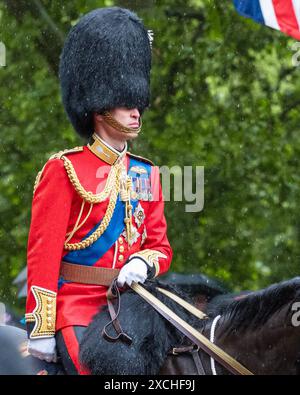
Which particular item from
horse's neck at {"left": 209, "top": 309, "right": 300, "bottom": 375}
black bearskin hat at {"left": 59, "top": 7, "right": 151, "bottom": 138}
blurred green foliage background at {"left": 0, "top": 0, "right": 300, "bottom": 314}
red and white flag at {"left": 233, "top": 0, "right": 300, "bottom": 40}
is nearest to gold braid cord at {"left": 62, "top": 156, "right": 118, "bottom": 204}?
black bearskin hat at {"left": 59, "top": 7, "right": 151, "bottom": 138}

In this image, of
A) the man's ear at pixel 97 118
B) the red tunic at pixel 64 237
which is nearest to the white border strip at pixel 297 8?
the man's ear at pixel 97 118

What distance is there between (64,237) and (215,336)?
64 centimetres

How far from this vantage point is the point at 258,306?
3490 mm

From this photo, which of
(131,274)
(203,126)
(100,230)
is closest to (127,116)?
(100,230)

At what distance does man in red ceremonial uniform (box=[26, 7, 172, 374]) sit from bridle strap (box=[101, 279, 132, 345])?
43mm

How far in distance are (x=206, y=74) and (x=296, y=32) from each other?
147 inches

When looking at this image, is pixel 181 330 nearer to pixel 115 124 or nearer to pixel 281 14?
pixel 115 124

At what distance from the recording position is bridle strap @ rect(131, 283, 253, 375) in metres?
3.42

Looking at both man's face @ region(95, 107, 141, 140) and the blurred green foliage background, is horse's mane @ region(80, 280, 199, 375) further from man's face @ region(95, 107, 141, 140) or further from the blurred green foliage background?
the blurred green foliage background

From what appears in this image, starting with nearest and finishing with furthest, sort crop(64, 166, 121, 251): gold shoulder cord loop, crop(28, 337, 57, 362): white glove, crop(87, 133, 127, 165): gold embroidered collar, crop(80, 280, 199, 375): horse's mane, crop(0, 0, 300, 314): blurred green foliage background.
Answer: crop(80, 280, 199, 375): horse's mane
crop(28, 337, 57, 362): white glove
crop(64, 166, 121, 251): gold shoulder cord loop
crop(87, 133, 127, 165): gold embroidered collar
crop(0, 0, 300, 314): blurred green foliage background

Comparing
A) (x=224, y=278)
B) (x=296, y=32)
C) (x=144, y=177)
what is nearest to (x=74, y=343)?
(x=144, y=177)

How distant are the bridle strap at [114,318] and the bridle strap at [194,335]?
7 cm

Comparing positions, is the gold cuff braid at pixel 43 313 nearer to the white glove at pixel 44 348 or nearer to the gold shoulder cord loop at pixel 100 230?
the white glove at pixel 44 348

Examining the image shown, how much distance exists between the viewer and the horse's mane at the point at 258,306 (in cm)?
340
